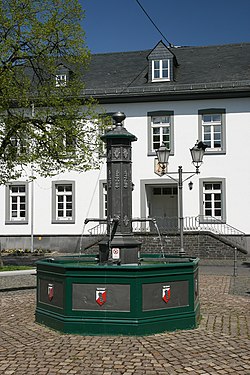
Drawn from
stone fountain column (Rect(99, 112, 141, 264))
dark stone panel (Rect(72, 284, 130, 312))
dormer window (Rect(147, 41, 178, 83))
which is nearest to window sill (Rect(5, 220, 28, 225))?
dormer window (Rect(147, 41, 178, 83))

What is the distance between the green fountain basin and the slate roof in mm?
18894

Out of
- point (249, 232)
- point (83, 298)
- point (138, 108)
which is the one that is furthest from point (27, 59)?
point (249, 232)

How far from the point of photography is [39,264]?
882cm

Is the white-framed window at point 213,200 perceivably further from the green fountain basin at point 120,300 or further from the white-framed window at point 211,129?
the green fountain basin at point 120,300

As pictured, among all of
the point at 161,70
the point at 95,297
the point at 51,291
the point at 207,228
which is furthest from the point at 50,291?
the point at 161,70

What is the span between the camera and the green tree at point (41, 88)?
56.1 ft

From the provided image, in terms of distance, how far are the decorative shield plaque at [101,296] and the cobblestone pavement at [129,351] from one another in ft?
1.63

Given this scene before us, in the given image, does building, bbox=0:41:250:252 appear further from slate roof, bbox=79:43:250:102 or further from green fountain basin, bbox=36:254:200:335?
green fountain basin, bbox=36:254:200:335

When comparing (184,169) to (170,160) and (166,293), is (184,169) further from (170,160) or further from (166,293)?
(166,293)

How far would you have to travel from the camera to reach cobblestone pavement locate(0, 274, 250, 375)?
602cm

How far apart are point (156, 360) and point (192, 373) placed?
64cm

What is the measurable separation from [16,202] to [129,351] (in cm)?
2230

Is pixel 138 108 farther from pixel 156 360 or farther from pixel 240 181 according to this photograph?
pixel 156 360

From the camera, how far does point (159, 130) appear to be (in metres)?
26.6
